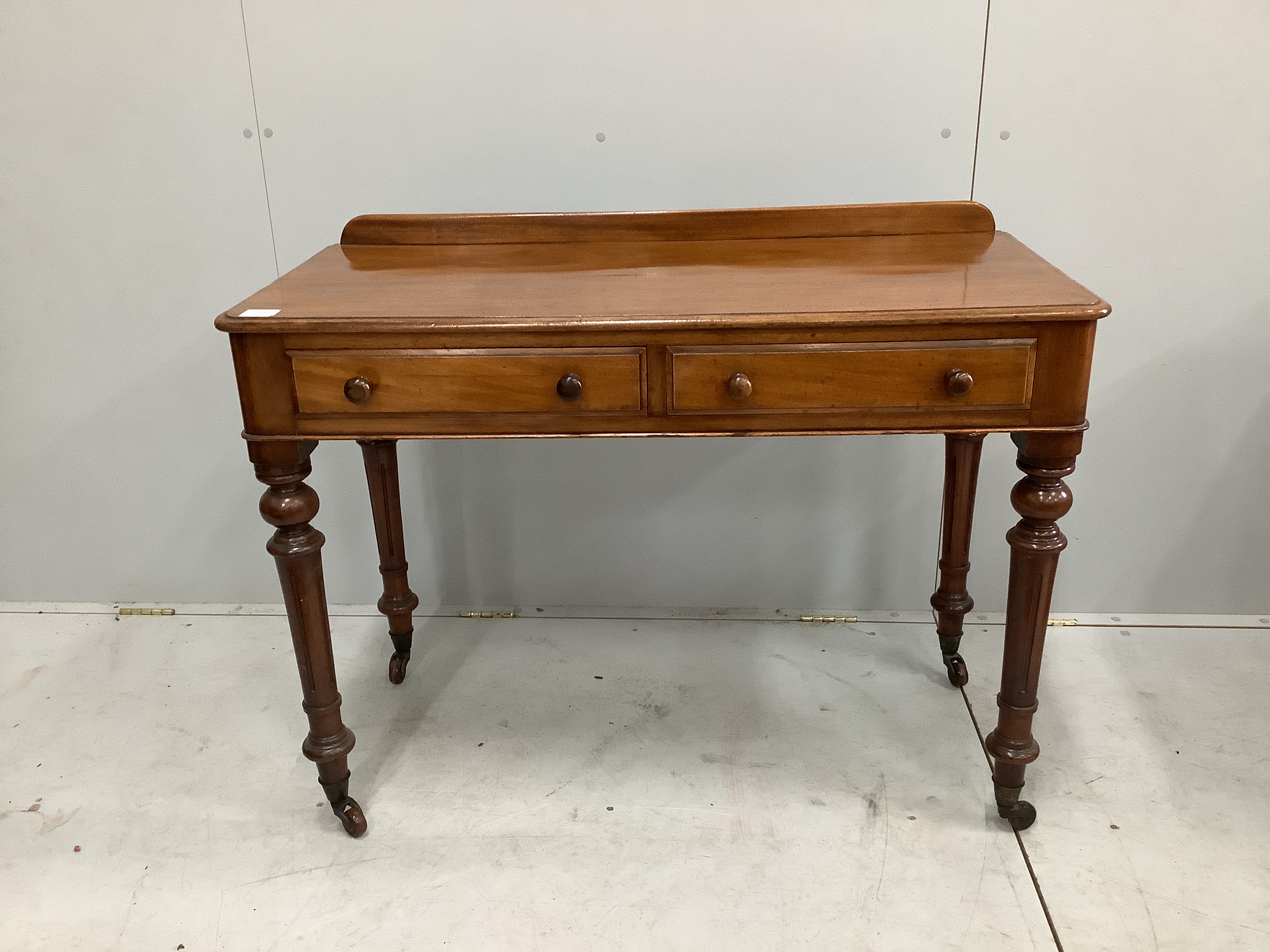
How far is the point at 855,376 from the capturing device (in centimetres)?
166

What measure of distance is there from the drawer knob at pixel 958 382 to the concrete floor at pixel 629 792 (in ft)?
2.77

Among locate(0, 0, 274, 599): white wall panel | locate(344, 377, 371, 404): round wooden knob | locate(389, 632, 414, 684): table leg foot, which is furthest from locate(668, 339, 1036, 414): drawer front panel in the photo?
locate(0, 0, 274, 599): white wall panel

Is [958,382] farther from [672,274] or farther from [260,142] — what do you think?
[260,142]

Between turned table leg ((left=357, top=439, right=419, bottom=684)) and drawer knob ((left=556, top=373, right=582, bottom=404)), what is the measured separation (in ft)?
2.46

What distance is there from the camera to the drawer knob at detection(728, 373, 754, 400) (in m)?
1.64

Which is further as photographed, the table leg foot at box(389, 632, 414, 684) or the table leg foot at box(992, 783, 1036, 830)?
the table leg foot at box(389, 632, 414, 684)

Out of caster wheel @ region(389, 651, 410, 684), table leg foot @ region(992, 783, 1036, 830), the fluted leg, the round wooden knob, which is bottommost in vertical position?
caster wheel @ region(389, 651, 410, 684)

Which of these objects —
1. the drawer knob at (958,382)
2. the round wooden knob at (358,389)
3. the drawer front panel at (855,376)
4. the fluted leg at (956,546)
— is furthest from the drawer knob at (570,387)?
the fluted leg at (956,546)

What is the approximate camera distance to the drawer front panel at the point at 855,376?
164cm

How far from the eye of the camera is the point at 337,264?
206cm

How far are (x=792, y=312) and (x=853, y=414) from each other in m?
0.20

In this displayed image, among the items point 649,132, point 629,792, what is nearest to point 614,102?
point 649,132

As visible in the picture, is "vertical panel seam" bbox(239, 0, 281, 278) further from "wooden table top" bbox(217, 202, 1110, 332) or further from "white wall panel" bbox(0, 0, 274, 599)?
"wooden table top" bbox(217, 202, 1110, 332)

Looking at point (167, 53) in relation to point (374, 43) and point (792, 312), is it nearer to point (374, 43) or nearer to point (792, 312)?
point (374, 43)
